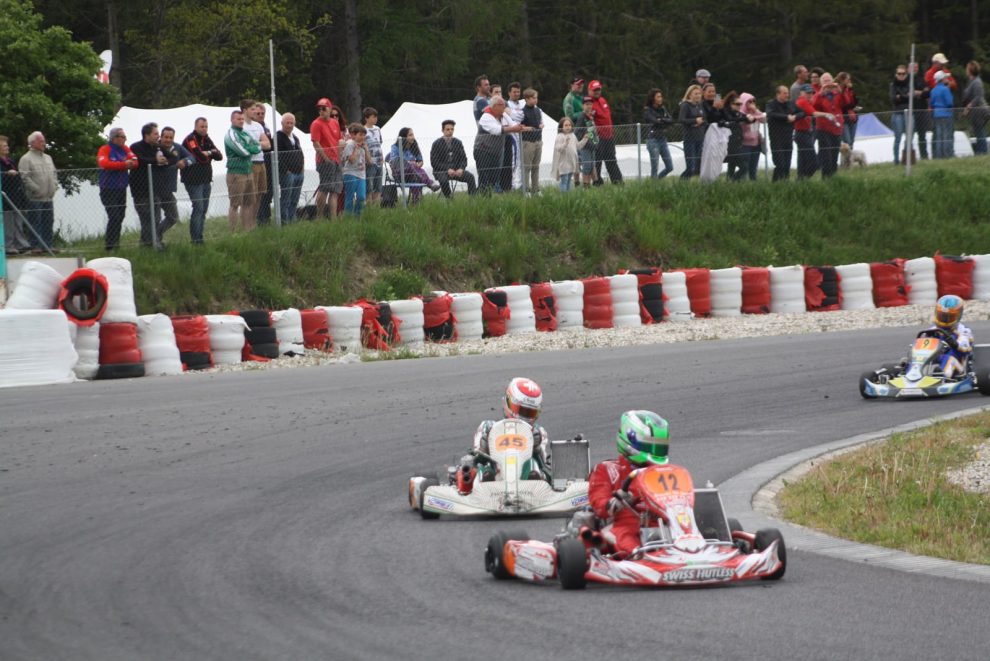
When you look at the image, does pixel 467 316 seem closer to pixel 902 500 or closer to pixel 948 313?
pixel 948 313

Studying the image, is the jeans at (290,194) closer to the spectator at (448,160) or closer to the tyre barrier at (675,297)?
the spectator at (448,160)

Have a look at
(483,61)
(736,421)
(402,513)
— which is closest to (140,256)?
(736,421)

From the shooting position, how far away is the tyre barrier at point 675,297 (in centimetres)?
1827

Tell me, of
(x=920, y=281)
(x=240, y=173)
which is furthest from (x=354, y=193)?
(x=920, y=281)

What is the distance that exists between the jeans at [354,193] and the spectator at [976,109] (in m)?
10.5

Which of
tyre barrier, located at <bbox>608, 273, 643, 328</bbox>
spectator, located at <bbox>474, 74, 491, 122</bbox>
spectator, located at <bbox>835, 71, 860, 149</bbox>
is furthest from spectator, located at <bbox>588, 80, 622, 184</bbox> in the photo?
spectator, located at <bbox>835, 71, 860, 149</bbox>

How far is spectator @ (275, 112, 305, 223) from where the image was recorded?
58.2 ft

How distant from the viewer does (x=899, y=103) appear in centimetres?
2472

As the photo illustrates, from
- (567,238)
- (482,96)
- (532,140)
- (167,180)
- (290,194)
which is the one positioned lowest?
(567,238)

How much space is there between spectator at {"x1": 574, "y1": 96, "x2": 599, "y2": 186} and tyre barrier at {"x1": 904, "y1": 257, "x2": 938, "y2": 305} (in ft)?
14.6

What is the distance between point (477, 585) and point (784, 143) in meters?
16.5

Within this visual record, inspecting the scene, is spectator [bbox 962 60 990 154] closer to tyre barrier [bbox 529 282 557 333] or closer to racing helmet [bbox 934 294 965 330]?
tyre barrier [bbox 529 282 557 333]

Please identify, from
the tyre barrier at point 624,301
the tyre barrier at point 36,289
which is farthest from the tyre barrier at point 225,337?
the tyre barrier at point 624,301

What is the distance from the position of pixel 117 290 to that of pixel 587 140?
8.28 meters
